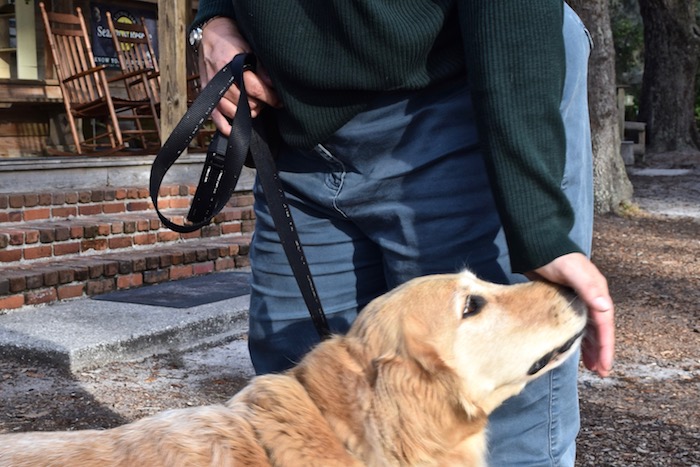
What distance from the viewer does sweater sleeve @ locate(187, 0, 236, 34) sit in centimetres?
282

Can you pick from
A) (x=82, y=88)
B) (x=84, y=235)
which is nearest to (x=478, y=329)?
(x=84, y=235)

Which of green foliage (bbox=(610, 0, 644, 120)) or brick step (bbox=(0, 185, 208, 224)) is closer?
brick step (bbox=(0, 185, 208, 224))

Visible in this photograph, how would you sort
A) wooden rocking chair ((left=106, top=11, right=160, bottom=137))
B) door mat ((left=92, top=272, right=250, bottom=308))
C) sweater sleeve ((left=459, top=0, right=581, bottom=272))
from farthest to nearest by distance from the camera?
wooden rocking chair ((left=106, top=11, right=160, bottom=137)) → door mat ((left=92, top=272, right=250, bottom=308)) → sweater sleeve ((left=459, top=0, right=581, bottom=272))

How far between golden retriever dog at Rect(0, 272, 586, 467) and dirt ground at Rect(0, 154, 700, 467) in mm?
2167

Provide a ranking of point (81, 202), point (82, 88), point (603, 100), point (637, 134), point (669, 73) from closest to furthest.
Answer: point (81, 202) → point (603, 100) → point (82, 88) → point (637, 134) → point (669, 73)

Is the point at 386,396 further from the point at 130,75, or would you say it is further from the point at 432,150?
the point at 130,75

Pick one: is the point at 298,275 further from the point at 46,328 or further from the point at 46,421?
the point at 46,328

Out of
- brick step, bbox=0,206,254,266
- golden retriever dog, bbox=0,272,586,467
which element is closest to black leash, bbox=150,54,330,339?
golden retriever dog, bbox=0,272,586,467

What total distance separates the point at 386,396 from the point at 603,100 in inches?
379

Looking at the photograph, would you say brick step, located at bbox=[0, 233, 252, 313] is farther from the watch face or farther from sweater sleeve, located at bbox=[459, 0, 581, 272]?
sweater sleeve, located at bbox=[459, 0, 581, 272]

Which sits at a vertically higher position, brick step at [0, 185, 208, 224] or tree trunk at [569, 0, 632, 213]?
tree trunk at [569, 0, 632, 213]

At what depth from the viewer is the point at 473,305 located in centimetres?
258

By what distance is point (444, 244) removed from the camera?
8.35 feet

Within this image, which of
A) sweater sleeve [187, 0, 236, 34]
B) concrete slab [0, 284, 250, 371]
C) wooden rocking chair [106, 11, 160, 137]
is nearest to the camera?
sweater sleeve [187, 0, 236, 34]
